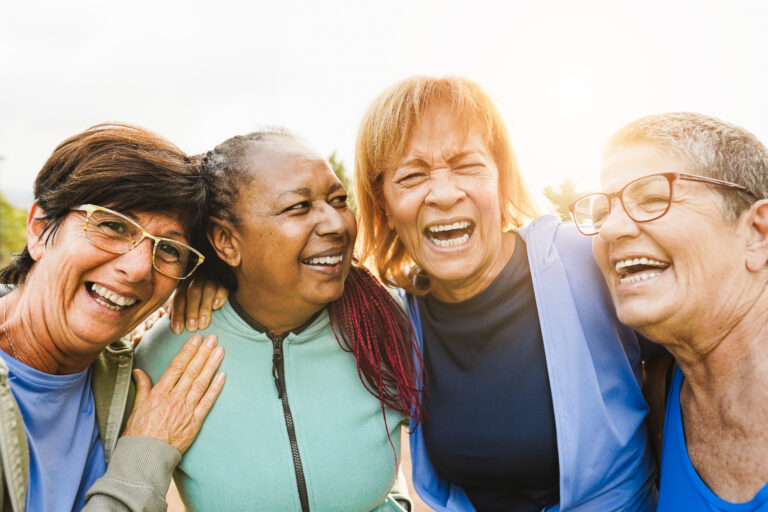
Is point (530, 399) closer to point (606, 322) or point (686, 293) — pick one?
point (606, 322)

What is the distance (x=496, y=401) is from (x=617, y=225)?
0.92 metres

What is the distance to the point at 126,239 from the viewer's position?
214cm

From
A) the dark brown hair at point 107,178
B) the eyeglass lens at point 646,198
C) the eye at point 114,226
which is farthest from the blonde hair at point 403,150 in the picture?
the eye at point 114,226

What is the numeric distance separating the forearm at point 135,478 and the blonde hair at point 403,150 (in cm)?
138

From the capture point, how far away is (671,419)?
2.10 metres

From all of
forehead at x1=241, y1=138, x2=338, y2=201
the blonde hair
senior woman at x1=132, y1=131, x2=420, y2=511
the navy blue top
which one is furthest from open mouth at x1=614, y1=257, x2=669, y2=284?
forehead at x1=241, y1=138, x2=338, y2=201

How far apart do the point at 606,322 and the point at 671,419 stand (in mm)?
449

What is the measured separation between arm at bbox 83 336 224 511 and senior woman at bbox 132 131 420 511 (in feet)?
0.27

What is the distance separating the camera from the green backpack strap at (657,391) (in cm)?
232

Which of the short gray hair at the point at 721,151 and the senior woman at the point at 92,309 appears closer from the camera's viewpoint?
the short gray hair at the point at 721,151

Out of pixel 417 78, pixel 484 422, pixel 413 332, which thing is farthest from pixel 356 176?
pixel 484 422

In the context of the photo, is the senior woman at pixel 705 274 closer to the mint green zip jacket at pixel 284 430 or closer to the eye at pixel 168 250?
the mint green zip jacket at pixel 284 430

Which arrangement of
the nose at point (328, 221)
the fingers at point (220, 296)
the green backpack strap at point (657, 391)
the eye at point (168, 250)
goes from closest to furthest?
the eye at point (168, 250), the green backpack strap at point (657, 391), the nose at point (328, 221), the fingers at point (220, 296)

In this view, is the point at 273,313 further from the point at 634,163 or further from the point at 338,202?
the point at 634,163
